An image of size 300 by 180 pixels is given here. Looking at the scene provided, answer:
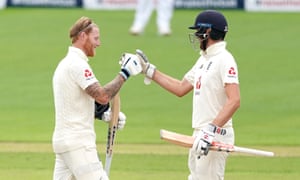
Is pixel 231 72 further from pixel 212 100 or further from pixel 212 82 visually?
pixel 212 100

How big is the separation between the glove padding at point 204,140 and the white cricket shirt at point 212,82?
30 cm

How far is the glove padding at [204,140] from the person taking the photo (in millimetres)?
9266

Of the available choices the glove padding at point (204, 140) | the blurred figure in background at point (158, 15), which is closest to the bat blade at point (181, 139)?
the glove padding at point (204, 140)

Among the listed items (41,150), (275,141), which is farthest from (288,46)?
(41,150)

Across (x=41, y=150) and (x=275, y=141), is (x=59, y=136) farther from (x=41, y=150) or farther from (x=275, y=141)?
(x=275, y=141)

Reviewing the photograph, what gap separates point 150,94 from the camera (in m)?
19.8

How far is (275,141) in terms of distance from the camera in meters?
15.7

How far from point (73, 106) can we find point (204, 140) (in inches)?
48.6

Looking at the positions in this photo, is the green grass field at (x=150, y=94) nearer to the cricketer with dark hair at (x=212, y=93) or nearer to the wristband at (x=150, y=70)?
the wristband at (x=150, y=70)

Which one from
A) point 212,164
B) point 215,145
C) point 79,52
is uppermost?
point 79,52

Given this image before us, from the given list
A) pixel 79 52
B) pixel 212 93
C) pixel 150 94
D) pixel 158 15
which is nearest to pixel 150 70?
pixel 212 93

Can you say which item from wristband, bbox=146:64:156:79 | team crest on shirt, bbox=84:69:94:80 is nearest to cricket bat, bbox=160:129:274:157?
team crest on shirt, bbox=84:69:94:80

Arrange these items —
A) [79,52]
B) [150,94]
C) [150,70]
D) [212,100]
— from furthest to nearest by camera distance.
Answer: [150,94] < [150,70] < [212,100] < [79,52]

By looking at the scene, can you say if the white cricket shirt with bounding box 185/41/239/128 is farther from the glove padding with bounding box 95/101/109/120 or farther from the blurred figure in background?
the blurred figure in background
